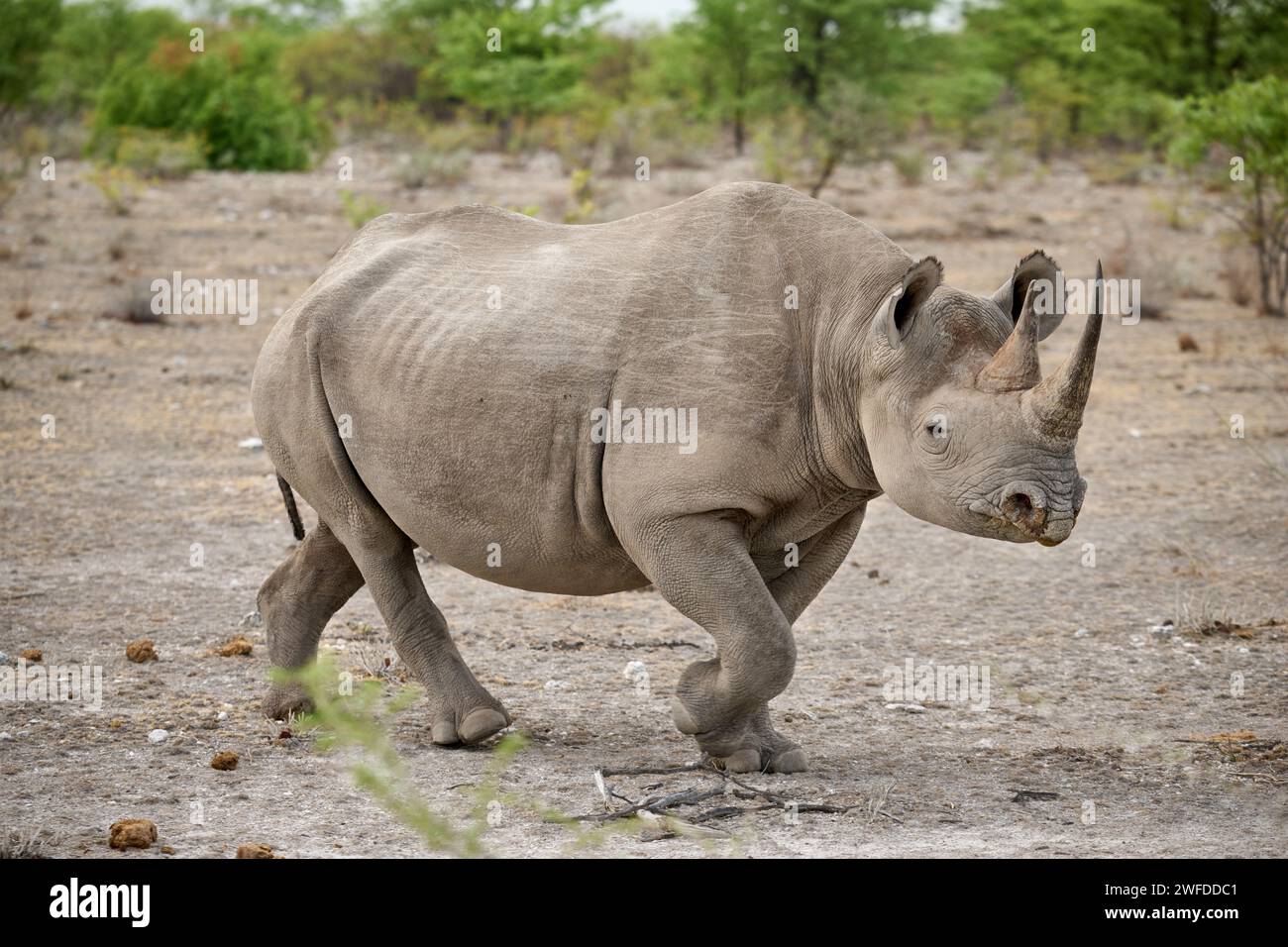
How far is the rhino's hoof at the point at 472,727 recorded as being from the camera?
6082mm

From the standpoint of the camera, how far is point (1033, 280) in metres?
5.00

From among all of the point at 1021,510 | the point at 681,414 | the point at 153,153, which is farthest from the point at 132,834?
the point at 153,153

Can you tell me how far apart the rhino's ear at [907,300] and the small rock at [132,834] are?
269cm

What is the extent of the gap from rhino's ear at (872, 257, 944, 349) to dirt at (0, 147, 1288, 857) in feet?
5.17

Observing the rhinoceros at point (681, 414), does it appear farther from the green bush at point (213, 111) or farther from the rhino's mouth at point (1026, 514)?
the green bush at point (213, 111)

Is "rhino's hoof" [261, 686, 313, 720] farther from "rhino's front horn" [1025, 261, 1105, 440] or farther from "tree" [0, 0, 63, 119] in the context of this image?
"tree" [0, 0, 63, 119]

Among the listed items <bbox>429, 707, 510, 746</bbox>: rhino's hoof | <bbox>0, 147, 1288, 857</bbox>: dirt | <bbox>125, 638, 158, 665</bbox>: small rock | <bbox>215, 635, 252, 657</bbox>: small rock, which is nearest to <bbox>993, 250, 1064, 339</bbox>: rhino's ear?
<bbox>0, 147, 1288, 857</bbox>: dirt

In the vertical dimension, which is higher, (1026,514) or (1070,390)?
(1070,390)

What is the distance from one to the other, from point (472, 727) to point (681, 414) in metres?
1.58

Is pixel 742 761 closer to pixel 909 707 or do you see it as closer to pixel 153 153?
pixel 909 707

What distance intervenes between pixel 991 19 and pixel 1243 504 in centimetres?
3867

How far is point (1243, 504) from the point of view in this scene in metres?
10.2

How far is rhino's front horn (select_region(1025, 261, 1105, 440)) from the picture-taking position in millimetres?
4352
